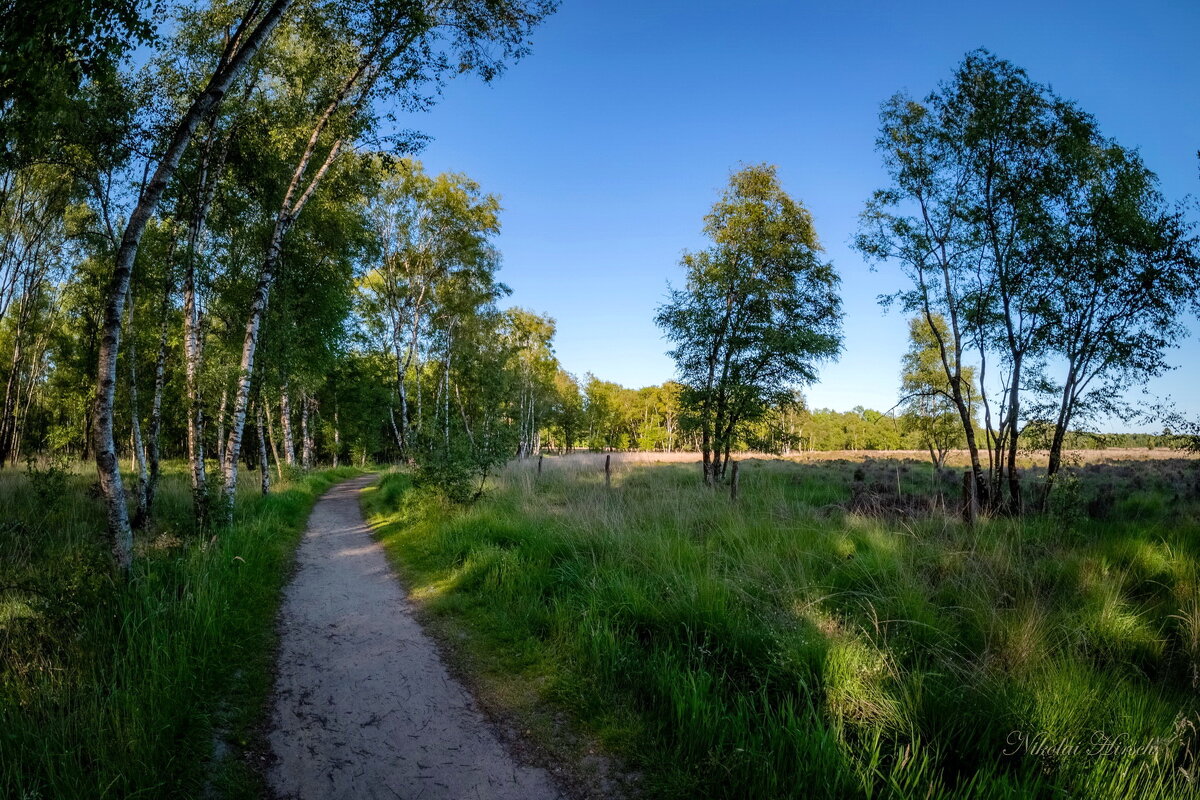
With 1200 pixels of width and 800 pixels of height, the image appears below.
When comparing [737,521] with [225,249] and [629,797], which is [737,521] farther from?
[225,249]

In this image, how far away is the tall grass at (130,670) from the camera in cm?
277

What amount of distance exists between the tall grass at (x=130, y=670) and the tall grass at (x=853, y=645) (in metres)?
2.12

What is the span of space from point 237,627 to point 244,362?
6291mm

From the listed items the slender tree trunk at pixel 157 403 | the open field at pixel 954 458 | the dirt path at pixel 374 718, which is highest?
the slender tree trunk at pixel 157 403

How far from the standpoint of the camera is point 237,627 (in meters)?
5.03

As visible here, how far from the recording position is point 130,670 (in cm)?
350

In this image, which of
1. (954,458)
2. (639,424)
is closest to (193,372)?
(954,458)

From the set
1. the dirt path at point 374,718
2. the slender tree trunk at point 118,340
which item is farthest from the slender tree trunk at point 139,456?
the slender tree trunk at point 118,340

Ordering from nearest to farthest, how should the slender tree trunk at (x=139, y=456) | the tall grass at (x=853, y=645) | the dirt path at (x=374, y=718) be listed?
1. the tall grass at (x=853, y=645)
2. the dirt path at (x=374, y=718)
3. the slender tree trunk at (x=139, y=456)

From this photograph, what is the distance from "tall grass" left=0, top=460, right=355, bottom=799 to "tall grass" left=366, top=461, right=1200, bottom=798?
2.12 metres

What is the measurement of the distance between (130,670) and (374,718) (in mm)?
1754

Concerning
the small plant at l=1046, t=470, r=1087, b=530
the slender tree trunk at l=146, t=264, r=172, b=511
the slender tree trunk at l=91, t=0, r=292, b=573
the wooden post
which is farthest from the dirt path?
the small plant at l=1046, t=470, r=1087, b=530

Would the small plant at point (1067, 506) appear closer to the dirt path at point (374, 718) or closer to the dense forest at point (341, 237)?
the dense forest at point (341, 237)

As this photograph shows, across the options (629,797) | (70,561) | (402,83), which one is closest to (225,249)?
(402,83)
